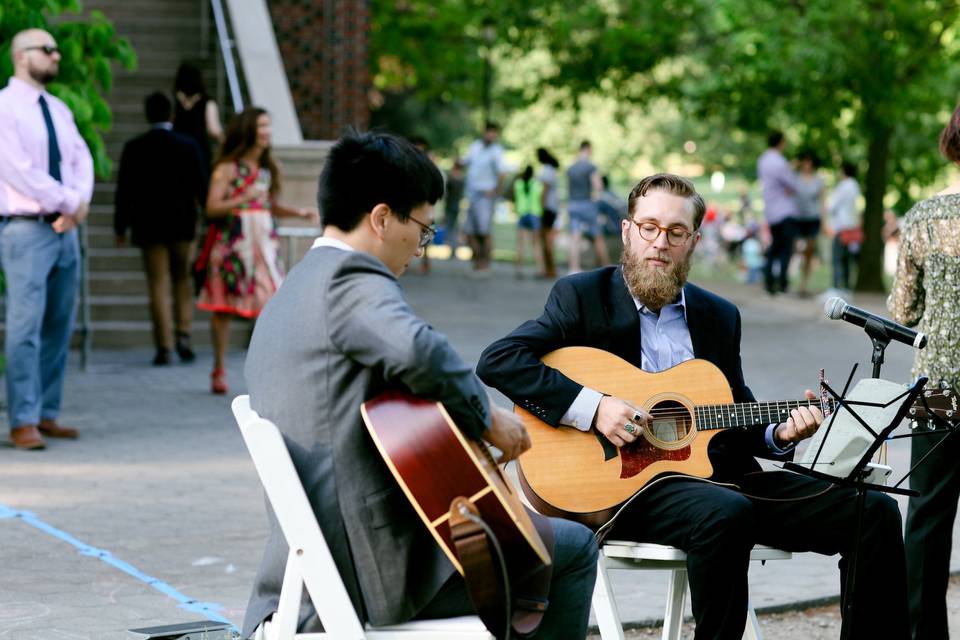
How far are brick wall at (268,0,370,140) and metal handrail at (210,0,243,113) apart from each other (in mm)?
1519

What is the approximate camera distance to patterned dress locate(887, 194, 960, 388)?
17.0 ft

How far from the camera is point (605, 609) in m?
4.43

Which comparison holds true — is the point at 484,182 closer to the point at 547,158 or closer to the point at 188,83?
the point at 547,158

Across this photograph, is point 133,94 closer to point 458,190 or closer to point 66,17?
point 66,17

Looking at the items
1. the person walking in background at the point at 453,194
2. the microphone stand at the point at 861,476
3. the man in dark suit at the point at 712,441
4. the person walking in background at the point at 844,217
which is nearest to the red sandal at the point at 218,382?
the man in dark suit at the point at 712,441

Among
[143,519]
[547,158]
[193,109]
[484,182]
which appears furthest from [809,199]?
[143,519]

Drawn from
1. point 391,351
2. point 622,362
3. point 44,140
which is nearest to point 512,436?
point 391,351

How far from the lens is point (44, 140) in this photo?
8.40 meters

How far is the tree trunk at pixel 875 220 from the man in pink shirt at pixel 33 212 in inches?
629

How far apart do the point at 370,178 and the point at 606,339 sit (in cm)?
141

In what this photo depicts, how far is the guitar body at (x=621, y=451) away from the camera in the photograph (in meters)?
4.58

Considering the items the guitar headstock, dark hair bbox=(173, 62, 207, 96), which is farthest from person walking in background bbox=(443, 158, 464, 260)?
the guitar headstock

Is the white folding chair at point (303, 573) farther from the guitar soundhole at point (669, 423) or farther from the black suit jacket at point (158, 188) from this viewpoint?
the black suit jacket at point (158, 188)

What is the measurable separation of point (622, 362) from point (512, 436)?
1.07 m
